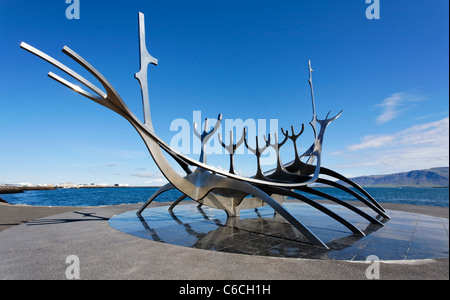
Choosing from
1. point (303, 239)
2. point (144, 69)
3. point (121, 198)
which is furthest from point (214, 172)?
point (121, 198)

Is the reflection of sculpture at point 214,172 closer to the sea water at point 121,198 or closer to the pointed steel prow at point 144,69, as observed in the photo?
the pointed steel prow at point 144,69

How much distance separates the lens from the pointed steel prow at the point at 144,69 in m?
9.41

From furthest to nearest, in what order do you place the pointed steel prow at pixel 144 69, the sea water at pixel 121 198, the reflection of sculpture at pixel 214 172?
the sea water at pixel 121 198 → the pointed steel prow at pixel 144 69 → the reflection of sculpture at pixel 214 172

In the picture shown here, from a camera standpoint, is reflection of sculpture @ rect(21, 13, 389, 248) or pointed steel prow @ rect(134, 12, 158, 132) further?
pointed steel prow @ rect(134, 12, 158, 132)

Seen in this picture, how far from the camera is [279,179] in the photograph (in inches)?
582

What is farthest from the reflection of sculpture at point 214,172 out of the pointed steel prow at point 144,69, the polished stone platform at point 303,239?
the polished stone platform at point 303,239

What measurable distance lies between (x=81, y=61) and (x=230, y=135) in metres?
8.06

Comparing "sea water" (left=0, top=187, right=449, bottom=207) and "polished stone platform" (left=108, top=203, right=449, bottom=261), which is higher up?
"polished stone platform" (left=108, top=203, right=449, bottom=261)

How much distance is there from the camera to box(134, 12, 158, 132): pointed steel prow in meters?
9.41

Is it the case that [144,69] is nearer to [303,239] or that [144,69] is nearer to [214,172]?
[214,172]

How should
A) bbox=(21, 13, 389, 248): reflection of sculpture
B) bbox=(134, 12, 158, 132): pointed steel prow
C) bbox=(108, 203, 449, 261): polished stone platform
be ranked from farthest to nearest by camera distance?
bbox=(134, 12, 158, 132): pointed steel prow, bbox=(21, 13, 389, 248): reflection of sculpture, bbox=(108, 203, 449, 261): polished stone platform

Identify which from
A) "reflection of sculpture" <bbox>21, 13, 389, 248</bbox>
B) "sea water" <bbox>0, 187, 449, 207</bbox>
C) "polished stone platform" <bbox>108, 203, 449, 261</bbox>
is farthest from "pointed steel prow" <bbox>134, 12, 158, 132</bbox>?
"sea water" <bbox>0, 187, 449, 207</bbox>

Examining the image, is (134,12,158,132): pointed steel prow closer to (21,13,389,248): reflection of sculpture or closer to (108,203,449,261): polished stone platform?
A: (21,13,389,248): reflection of sculpture

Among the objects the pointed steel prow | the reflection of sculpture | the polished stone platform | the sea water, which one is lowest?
the sea water
